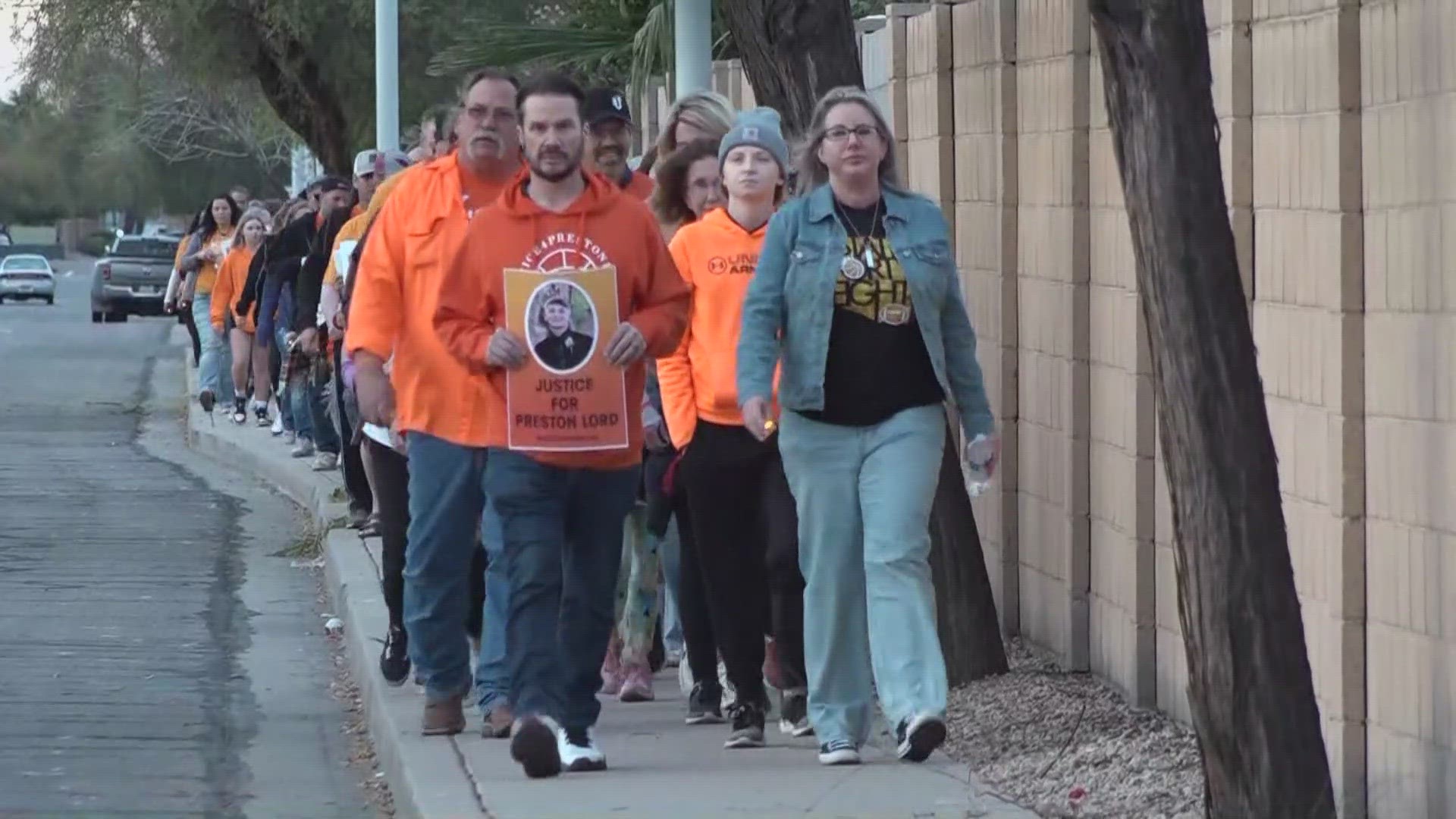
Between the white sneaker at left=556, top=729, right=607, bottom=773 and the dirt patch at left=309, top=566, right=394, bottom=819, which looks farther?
the dirt patch at left=309, top=566, right=394, bottom=819

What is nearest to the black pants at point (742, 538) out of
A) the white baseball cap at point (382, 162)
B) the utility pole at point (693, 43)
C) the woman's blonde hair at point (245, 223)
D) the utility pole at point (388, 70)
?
the utility pole at point (693, 43)

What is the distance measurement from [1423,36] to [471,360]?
8.79 ft

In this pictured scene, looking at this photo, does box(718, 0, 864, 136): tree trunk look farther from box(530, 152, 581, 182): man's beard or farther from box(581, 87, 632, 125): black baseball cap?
box(530, 152, 581, 182): man's beard

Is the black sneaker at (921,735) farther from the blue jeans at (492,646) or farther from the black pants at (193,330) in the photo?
the black pants at (193,330)

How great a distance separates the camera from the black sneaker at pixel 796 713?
7.93m

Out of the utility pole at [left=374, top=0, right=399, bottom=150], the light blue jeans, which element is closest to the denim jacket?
the light blue jeans

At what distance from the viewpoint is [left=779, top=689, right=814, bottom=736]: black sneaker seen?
7.93m

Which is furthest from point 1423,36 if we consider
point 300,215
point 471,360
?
point 300,215

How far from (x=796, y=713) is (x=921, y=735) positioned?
1.00 m

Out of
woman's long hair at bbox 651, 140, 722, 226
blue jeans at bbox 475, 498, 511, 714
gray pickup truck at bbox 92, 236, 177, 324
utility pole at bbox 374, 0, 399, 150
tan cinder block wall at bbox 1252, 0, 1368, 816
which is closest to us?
tan cinder block wall at bbox 1252, 0, 1368, 816

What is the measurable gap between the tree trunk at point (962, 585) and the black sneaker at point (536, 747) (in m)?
1.96

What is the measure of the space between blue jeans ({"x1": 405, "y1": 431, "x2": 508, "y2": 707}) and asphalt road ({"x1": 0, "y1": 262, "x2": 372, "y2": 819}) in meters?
0.48

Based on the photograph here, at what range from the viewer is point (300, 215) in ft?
57.1

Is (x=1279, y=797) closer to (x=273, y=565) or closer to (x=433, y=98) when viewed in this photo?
(x=273, y=565)
